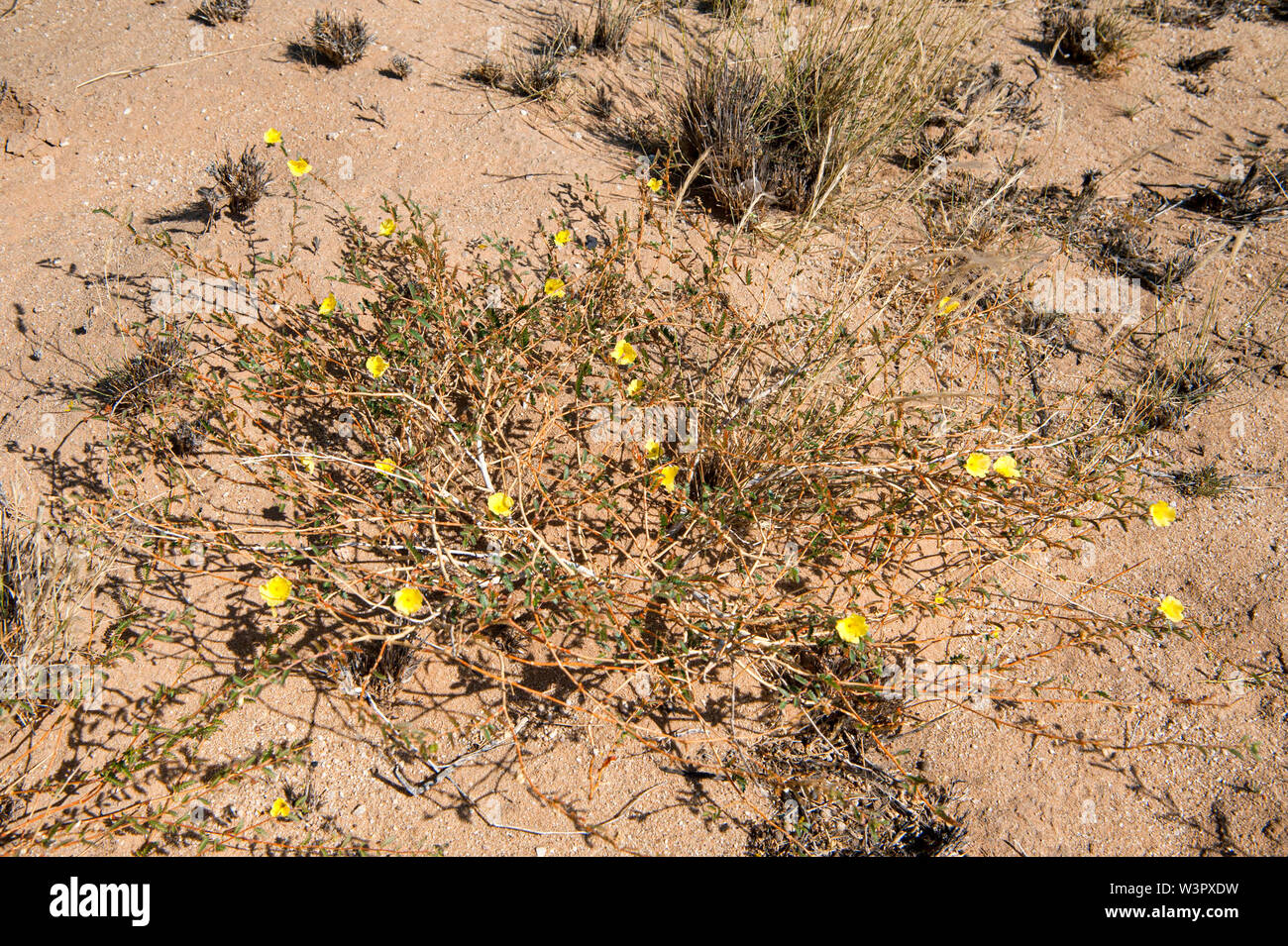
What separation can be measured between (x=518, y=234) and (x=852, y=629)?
7.23ft

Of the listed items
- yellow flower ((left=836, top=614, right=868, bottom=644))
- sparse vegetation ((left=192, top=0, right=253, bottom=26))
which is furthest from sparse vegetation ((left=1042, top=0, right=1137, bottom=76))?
sparse vegetation ((left=192, top=0, right=253, bottom=26))

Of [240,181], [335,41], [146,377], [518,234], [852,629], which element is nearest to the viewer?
[852,629]

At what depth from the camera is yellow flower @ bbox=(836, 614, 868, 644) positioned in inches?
74.8

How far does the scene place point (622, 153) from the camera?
328cm

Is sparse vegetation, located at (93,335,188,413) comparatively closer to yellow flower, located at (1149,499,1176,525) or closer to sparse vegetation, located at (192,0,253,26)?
sparse vegetation, located at (192,0,253,26)

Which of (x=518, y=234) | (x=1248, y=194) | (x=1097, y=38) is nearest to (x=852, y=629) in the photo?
(x=518, y=234)

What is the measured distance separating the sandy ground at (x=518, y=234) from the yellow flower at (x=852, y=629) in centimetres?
50

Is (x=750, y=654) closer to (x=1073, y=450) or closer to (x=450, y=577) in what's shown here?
(x=450, y=577)

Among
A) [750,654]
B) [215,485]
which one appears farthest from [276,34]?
[750,654]

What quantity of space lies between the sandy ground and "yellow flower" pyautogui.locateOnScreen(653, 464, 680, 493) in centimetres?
81

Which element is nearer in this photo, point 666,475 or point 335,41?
point 666,475

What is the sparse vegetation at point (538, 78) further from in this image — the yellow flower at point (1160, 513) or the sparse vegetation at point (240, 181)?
the yellow flower at point (1160, 513)

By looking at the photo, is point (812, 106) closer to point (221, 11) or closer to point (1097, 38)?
point (1097, 38)

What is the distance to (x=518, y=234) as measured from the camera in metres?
2.94
